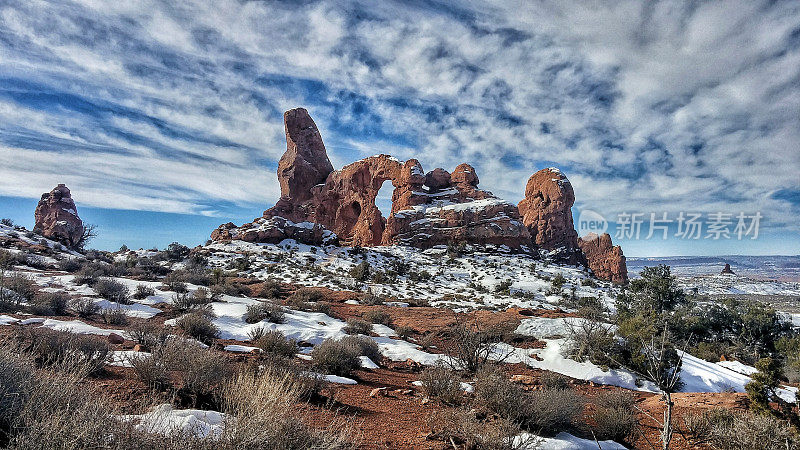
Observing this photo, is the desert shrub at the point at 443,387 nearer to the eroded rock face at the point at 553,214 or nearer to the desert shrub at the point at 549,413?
the desert shrub at the point at 549,413

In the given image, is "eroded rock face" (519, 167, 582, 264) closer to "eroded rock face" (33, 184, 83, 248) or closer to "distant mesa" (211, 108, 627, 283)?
"distant mesa" (211, 108, 627, 283)

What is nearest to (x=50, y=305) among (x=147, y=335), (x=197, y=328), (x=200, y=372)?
(x=197, y=328)

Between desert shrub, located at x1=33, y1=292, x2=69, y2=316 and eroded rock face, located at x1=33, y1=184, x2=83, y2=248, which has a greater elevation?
eroded rock face, located at x1=33, y1=184, x2=83, y2=248

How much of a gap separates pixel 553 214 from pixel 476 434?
59.2 meters

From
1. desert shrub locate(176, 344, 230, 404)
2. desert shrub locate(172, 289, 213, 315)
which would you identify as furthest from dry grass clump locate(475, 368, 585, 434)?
desert shrub locate(172, 289, 213, 315)

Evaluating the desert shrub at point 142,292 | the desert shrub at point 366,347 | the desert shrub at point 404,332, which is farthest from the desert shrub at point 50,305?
the desert shrub at point 404,332

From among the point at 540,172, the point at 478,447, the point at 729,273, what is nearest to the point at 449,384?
the point at 478,447

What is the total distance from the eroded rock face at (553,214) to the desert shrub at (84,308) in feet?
181

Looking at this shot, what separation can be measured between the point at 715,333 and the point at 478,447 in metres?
25.0

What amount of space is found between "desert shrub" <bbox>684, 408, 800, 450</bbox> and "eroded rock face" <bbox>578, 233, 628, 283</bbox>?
210ft

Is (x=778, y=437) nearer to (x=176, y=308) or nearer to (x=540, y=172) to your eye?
(x=176, y=308)

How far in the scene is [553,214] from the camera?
57.8 meters

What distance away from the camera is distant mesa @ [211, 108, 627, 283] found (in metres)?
46.6

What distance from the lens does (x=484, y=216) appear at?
48062 mm
